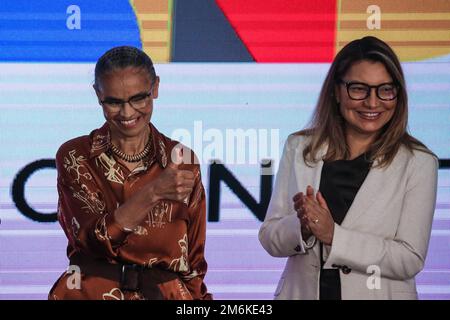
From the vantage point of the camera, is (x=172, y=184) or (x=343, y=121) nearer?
(x=172, y=184)

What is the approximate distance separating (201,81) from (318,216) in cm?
115

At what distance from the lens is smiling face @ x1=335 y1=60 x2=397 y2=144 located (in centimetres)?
288

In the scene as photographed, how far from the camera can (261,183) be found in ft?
12.2

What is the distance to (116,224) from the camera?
9.04ft

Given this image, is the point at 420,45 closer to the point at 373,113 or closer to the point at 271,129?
the point at 271,129

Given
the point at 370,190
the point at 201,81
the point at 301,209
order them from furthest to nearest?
the point at 201,81 < the point at 370,190 < the point at 301,209

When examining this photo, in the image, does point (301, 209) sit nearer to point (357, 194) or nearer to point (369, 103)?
point (357, 194)

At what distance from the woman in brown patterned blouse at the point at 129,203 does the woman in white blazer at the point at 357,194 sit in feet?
0.85

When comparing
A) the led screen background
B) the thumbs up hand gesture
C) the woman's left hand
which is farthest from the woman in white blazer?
the led screen background

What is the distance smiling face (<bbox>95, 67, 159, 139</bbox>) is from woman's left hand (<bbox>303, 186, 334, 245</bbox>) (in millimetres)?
567

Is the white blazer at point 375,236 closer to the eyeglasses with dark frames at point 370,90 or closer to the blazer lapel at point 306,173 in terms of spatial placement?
the blazer lapel at point 306,173

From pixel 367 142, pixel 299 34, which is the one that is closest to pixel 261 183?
pixel 299 34

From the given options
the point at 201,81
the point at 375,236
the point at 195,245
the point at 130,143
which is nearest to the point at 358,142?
the point at 375,236

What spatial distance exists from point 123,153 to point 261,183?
89 cm
